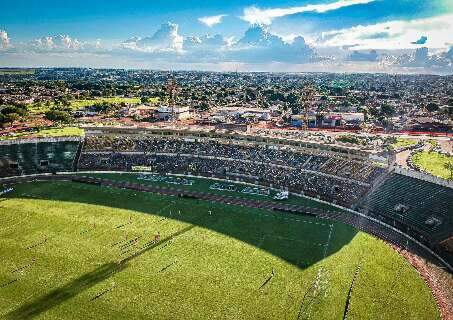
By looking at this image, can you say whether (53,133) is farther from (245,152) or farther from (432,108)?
(432,108)

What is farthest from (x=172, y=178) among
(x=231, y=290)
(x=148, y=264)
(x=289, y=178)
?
(x=231, y=290)

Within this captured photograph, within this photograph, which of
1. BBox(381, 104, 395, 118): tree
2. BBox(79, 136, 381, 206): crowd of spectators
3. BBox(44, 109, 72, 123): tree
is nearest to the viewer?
BBox(79, 136, 381, 206): crowd of spectators

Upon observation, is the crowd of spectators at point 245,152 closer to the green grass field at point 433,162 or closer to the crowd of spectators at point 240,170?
the crowd of spectators at point 240,170

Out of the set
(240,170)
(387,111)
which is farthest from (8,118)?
(387,111)

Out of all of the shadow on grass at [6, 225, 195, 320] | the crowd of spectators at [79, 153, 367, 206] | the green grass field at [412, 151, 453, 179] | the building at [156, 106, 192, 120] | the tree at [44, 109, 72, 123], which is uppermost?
→ the tree at [44, 109, 72, 123]

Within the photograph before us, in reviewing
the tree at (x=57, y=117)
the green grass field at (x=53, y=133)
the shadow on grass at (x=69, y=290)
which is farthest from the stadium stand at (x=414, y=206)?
the tree at (x=57, y=117)

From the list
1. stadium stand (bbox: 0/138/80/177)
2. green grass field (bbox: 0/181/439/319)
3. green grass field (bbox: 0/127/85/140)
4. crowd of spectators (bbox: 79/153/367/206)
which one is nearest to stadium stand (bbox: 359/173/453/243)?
crowd of spectators (bbox: 79/153/367/206)

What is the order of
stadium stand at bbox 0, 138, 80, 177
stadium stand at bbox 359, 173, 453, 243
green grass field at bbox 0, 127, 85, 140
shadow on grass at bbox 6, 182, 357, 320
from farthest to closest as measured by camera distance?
green grass field at bbox 0, 127, 85, 140 < stadium stand at bbox 0, 138, 80, 177 < stadium stand at bbox 359, 173, 453, 243 < shadow on grass at bbox 6, 182, 357, 320

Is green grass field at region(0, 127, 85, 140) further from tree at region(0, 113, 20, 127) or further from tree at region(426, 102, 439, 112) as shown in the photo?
tree at region(426, 102, 439, 112)
